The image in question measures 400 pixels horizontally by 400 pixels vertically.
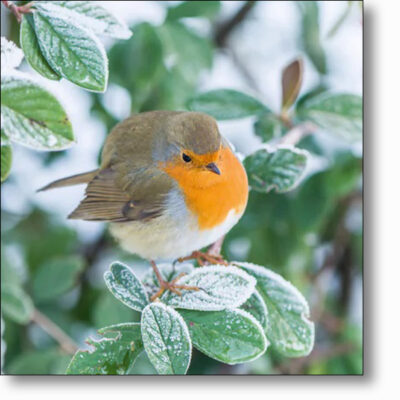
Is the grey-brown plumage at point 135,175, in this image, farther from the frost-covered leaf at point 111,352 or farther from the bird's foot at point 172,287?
the frost-covered leaf at point 111,352

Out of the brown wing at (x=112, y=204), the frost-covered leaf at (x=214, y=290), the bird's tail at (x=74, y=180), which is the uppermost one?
the bird's tail at (x=74, y=180)

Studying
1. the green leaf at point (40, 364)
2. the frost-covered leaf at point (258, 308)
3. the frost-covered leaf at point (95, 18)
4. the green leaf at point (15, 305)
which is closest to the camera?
the frost-covered leaf at point (95, 18)

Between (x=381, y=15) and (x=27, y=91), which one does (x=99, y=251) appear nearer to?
(x=381, y=15)

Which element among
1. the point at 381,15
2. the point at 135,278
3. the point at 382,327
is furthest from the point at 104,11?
the point at 382,327

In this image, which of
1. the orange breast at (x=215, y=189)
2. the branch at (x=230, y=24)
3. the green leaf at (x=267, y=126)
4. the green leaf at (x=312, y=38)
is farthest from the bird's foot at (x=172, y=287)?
the branch at (x=230, y=24)

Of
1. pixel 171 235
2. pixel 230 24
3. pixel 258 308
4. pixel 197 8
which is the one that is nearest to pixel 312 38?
pixel 230 24

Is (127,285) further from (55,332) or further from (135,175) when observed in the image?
(55,332)

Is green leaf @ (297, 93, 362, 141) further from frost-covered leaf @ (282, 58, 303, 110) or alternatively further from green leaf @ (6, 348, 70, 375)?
green leaf @ (6, 348, 70, 375)
